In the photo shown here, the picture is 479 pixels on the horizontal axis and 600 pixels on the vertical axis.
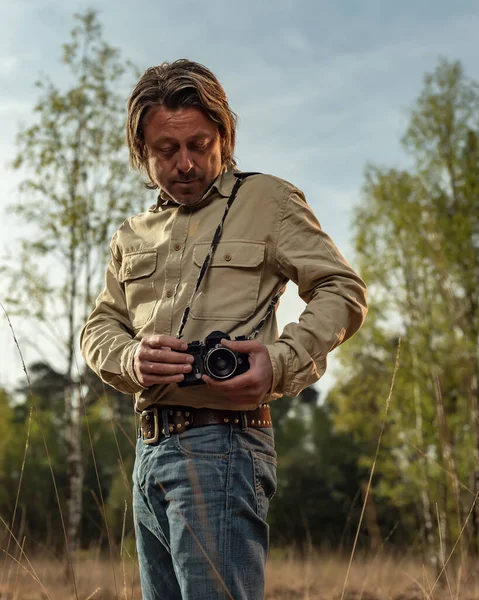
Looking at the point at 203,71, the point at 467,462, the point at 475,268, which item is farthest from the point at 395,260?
the point at 203,71

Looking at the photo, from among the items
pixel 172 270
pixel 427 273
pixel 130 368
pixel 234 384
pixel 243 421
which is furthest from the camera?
pixel 427 273

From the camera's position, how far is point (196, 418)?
1.77 m

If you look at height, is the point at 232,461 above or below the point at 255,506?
above

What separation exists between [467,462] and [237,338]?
14.2 meters

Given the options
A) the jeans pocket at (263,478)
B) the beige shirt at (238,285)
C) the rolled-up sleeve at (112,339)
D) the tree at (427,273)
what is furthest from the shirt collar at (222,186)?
the tree at (427,273)

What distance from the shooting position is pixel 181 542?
5.57ft

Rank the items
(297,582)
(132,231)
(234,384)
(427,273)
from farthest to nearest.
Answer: (427,273) → (297,582) → (132,231) → (234,384)

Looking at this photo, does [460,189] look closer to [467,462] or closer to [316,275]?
[467,462]

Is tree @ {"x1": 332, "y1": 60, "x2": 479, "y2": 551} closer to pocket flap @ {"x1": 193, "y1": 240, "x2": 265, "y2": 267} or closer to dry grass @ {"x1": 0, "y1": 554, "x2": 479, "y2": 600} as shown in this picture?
dry grass @ {"x1": 0, "y1": 554, "x2": 479, "y2": 600}

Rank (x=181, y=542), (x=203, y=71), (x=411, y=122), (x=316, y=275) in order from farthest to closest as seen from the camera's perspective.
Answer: (x=411, y=122), (x=203, y=71), (x=316, y=275), (x=181, y=542)

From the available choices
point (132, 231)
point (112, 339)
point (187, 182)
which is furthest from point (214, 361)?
point (132, 231)

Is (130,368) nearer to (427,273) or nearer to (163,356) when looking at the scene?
(163,356)

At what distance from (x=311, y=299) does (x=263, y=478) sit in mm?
501

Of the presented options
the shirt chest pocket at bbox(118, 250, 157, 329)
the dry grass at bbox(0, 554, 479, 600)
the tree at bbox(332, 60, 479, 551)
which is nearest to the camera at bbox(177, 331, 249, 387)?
the shirt chest pocket at bbox(118, 250, 157, 329)
